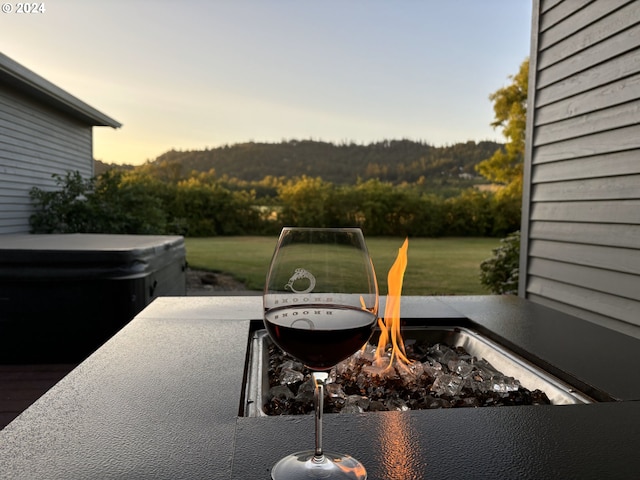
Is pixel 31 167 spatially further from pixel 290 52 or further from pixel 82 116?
pixel 290 52

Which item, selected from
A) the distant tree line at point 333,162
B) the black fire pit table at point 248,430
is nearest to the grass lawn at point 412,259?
the distant tree line at point 333,162

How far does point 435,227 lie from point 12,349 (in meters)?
14.1

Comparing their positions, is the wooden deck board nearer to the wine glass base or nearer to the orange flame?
the orange flame

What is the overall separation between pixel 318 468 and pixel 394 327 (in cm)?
68

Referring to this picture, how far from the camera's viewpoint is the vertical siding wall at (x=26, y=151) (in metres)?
6.57

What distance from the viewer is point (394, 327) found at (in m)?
1.26

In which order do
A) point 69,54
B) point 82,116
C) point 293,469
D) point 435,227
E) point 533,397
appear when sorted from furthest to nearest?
point 435,227 < point 69,54 < point 82,116 < point 533,397 < point 293,469

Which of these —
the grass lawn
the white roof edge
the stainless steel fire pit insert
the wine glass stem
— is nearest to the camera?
the wine glass stem

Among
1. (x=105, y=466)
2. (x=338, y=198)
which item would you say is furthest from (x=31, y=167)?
(x=338, y=198)

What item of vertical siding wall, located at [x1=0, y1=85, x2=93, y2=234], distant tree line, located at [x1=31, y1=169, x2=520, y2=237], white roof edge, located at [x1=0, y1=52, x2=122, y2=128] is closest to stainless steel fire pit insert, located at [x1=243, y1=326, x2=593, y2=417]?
white roof edge, located at [x1=0, y1=52, x2=122, y2=128]

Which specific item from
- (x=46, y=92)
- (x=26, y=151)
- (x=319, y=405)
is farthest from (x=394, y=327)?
(x=26, y=151)

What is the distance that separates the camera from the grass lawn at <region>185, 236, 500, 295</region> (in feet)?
28.6

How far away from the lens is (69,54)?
38.6 feet

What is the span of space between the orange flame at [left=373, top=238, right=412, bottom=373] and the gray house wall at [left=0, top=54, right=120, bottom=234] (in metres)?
5.86
